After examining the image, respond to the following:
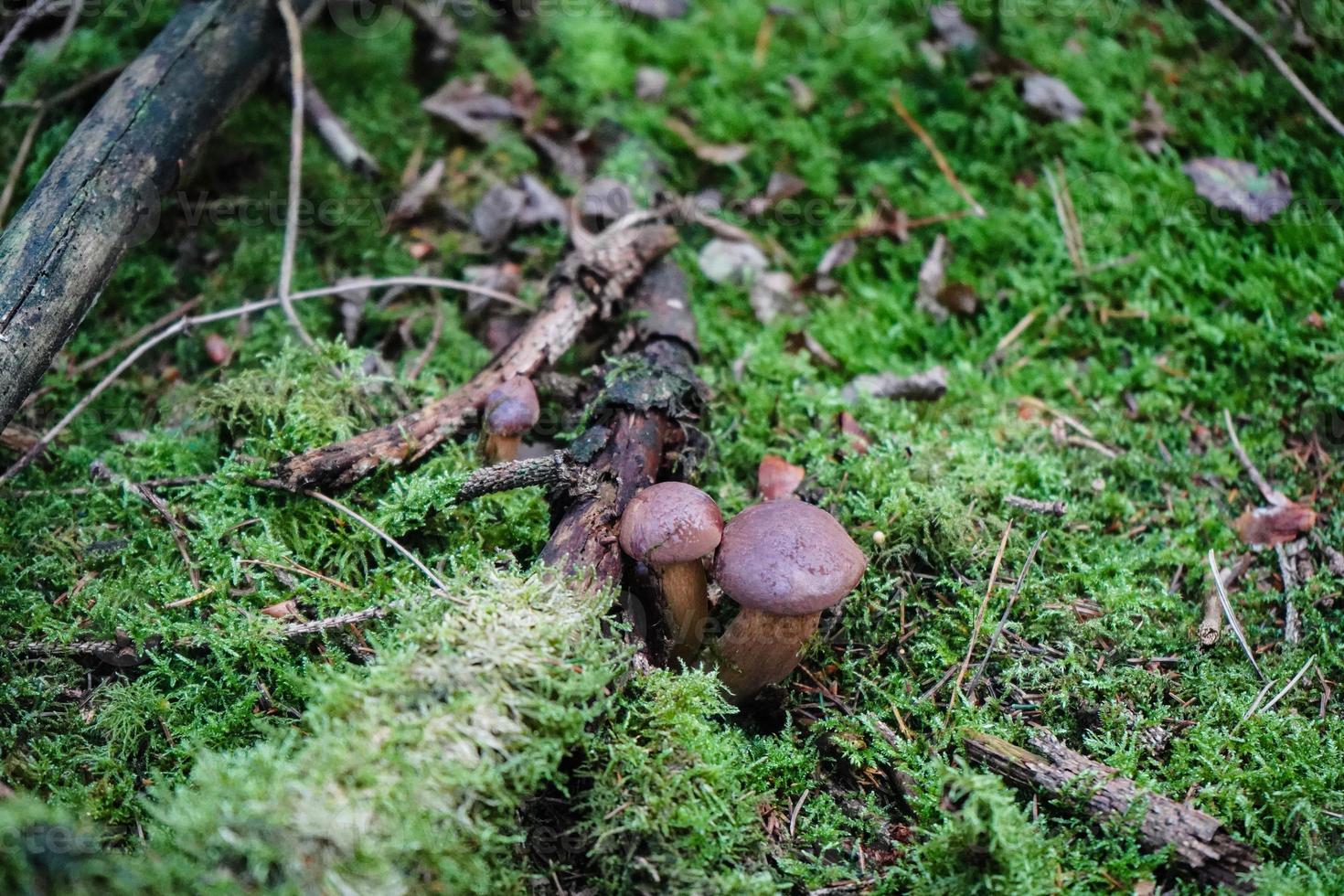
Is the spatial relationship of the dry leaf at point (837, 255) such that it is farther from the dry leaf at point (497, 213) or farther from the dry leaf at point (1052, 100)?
the dry leaf at point (497, 213)

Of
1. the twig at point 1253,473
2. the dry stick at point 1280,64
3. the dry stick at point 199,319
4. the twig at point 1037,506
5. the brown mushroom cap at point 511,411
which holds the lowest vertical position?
the dry stick at point 199,319

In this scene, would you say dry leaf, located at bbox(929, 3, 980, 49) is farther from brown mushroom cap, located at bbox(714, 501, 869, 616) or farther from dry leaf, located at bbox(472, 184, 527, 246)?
brown mushroom cap, located at bbox(714, 501, 869, 616)

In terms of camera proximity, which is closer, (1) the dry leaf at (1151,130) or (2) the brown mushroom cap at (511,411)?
(2) the brown mushroom cap at (511,411)

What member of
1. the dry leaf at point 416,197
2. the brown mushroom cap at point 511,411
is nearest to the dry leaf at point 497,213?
the dry leaf at point 416,197

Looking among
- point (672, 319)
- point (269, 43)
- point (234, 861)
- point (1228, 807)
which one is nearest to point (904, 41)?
point (672, 319)

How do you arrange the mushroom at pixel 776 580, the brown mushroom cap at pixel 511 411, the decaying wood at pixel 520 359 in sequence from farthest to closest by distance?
the brown mushroom cap at pixel 511 411
the decaying wood at pixel 520 359
the mushroom at pixel 776 580

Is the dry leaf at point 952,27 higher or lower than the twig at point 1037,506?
higher

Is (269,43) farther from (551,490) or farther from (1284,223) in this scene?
(1284,223)
